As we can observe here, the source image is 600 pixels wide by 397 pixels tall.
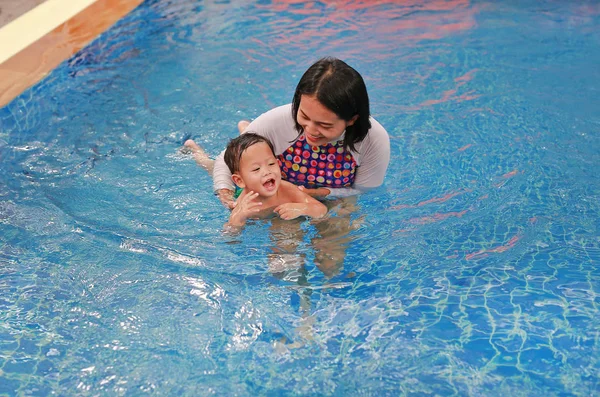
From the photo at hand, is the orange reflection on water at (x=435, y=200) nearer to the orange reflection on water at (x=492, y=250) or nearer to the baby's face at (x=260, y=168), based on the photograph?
the orange reflection on water at (x=492, y=250)

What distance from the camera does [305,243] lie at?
12.0ft

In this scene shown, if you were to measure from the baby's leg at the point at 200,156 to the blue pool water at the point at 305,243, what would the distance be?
0.08 m

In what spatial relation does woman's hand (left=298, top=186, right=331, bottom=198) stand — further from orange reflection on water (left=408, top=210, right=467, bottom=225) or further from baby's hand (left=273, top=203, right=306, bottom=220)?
orange reflection on water (left=408, top=210, right=467, bottom=225)

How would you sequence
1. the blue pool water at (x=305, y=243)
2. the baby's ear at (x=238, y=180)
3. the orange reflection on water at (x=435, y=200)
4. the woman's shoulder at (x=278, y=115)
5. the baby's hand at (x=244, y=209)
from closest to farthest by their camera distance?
1. the blue pool water at (x=305, y=243)
2. the baby's hand at (x=244, y=209)
3. the baby's ear at (x=238, y=180)
4. the woman's shoulder at (x=278, y=115)
5. the orange reflection on water at (x=435, y=200)

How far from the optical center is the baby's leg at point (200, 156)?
457 centimetres

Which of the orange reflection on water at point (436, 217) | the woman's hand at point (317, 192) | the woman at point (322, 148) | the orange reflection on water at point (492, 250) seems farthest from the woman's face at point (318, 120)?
the orange reflection on water at point (492, 250)

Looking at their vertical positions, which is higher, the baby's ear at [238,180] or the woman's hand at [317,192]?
the baby's ear at [238,180]

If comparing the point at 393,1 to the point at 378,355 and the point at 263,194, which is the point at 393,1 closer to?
the point at 263,194

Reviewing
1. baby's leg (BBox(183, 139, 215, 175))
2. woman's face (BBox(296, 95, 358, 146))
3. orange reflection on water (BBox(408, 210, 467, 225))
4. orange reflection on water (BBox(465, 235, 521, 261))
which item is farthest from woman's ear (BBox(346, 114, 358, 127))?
baby's leg (BBox(183, 139, 215, 175))

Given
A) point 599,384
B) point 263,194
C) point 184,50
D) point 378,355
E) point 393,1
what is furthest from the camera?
point 393,1

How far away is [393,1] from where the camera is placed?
786 cm

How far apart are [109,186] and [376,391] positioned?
8.07 ft

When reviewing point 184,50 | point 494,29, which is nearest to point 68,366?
point 184,50

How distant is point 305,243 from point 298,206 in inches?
9.1
